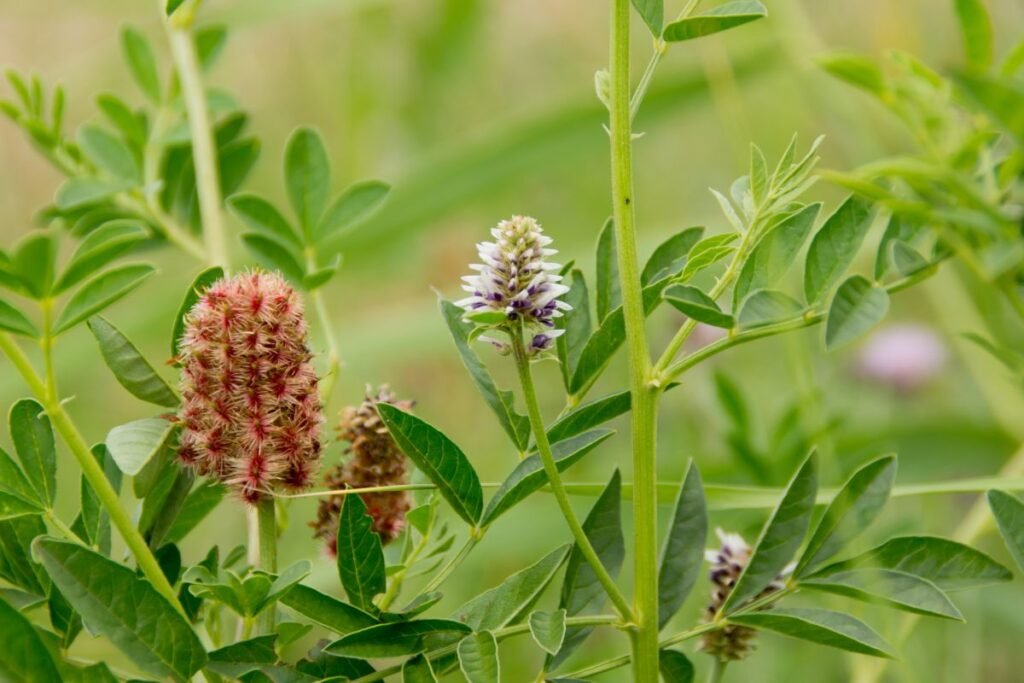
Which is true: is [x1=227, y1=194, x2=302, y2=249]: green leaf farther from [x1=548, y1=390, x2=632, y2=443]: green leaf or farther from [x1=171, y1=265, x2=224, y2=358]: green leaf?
[x1=548, y1=390, x2=632, y2=443]: green leaf

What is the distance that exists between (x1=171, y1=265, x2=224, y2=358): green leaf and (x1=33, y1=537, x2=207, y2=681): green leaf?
0.45ft

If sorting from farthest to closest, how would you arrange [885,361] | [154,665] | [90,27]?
[90,27] → [885,361] → [154,665]

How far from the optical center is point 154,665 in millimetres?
543

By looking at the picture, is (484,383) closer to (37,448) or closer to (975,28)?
(37,448)

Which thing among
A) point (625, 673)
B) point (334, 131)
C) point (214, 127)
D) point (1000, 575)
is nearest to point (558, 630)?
point (1000, 575)

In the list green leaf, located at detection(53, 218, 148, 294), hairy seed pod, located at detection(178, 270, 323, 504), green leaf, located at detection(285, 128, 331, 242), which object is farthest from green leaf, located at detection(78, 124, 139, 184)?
hairy seed pod, located at detection(178, 270, 323, 504)

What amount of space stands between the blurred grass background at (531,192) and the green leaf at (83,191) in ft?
1.17

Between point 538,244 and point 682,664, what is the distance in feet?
0.77

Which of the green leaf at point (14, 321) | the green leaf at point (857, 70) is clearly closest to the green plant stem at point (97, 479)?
the green leaf at point (14, 321)

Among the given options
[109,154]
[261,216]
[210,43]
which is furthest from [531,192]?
[261,216]

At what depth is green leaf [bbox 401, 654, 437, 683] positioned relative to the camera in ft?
1.89

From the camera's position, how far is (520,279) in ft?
1.82

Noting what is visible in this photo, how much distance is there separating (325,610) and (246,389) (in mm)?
108

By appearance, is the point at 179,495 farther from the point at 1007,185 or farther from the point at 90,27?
the point at 90,27
